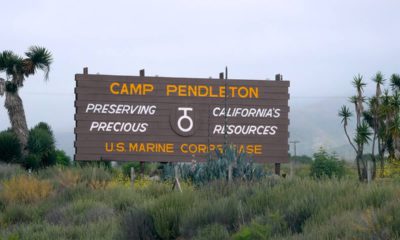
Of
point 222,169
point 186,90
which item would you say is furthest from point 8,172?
point 222,169

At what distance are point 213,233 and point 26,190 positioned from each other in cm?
1047

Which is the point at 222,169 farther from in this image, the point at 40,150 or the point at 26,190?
the point at 40,150

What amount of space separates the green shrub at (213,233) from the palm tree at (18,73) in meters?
24.0

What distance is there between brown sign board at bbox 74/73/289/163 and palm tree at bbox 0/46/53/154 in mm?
3920

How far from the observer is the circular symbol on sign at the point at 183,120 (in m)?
31.1

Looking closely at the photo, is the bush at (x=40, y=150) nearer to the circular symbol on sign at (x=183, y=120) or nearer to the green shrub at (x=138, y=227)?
the circular symbol on sign at (x=183, y=120)

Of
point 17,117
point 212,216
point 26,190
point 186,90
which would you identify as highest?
point 186,90

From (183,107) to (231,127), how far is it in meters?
2.04

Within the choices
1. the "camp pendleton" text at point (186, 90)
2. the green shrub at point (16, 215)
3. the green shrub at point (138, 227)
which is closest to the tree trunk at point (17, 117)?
the "camp pendleton" text at point (186, 90)

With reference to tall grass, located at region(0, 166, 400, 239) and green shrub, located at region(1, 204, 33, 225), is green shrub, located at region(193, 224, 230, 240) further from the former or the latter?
green shrub, located at region(1, 204, 33, 225)

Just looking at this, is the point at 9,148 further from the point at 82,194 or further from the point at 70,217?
the point at 70,217

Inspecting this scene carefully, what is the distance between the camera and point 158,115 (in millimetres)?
31109

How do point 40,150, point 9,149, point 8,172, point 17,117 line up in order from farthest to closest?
1. point 17,117
2. point 40,150
3. point 9,149
4. point 8,172

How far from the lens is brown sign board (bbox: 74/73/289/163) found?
30891mm
